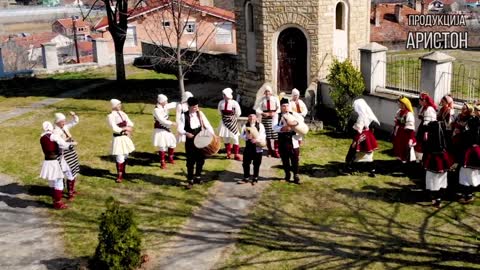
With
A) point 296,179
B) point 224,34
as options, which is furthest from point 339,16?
point 224,34

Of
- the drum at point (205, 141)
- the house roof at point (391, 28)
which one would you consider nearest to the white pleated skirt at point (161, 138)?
the drum at point (205, 141)

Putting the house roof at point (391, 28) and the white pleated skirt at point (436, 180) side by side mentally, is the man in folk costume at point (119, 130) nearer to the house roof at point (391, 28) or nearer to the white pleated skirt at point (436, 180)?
the white pleated skirt at point (436, 180)

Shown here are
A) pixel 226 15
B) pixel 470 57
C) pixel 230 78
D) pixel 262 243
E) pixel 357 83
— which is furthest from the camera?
pixel 226 15

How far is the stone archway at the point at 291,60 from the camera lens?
55.0ft

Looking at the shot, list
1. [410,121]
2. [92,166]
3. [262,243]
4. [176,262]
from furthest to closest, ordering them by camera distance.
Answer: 1. [92,166]
2. [410,121]
3. [262,243]
4. [176,262]

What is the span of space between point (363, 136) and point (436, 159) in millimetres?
1813

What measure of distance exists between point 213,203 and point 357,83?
6.15 m

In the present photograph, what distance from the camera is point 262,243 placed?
9094mm

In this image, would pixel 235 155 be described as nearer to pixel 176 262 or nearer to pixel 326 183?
pixel 326 183

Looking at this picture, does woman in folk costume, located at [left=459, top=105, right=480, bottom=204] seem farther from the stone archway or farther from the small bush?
the stone archway

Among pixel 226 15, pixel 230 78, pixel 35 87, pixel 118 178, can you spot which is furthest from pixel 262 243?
pixel 226 15

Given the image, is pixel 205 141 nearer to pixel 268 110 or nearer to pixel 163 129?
pixel 163 129

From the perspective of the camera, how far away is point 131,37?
1505 inches

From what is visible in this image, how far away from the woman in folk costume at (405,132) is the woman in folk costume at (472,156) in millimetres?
1361
